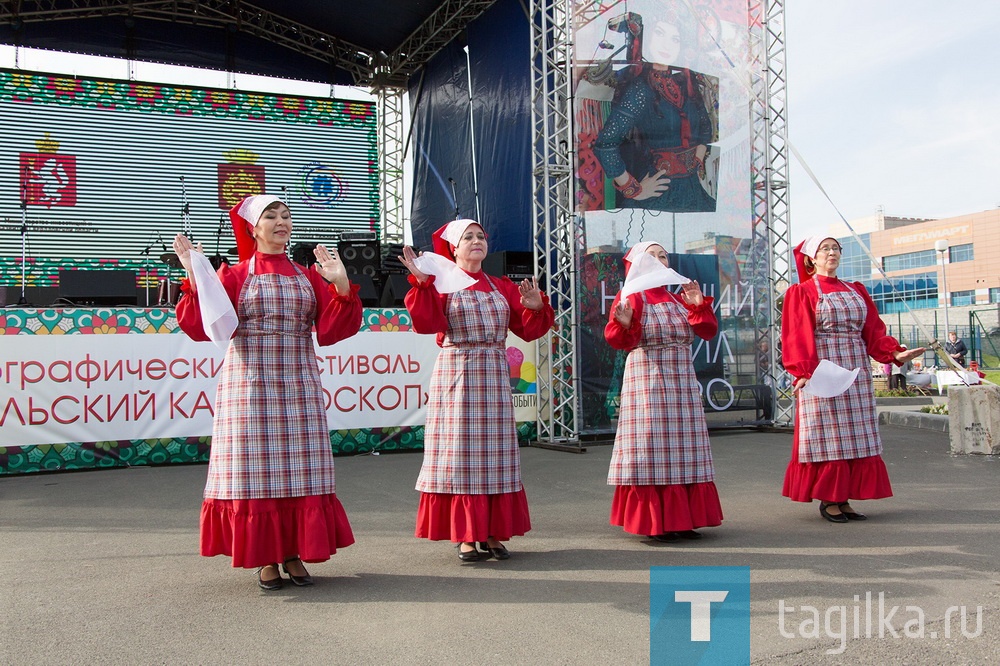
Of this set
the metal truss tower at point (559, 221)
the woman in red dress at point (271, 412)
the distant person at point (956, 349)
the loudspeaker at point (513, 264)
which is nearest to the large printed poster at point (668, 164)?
the metal truss tower at point (559, 221)

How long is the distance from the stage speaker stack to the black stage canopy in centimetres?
322

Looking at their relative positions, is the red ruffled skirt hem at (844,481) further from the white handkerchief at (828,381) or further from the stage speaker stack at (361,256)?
the stage speaker stack at (361,256)

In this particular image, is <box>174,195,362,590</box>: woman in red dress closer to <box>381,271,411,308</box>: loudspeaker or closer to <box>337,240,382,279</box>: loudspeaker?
<box>381,271,411,308</box>: loudspeaker

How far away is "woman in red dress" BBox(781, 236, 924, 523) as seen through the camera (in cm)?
465

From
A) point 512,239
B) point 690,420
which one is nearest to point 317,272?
point 690,420

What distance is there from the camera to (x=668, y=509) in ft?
13.6

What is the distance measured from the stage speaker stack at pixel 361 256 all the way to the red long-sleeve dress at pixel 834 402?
657cm

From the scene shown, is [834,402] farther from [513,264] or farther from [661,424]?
[513,264]

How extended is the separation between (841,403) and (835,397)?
5cm

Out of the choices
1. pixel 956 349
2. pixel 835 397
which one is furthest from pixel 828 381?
pixel 956 349

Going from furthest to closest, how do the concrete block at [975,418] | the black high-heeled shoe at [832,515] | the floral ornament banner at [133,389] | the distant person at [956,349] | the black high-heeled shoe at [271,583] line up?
the distant person at [956,349] < the floral ornament banner at [133,389] < the concrete block at [975,418] < the black high-heeled shoe at [832,515] < the black high-heeled shoe at [271,583]

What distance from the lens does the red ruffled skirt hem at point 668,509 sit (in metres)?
4.12

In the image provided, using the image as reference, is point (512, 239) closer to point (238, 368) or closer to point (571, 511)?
point (571, 511)

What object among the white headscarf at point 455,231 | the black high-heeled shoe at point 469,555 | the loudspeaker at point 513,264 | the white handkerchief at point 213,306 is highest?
the loudspeaker at point 513,264
